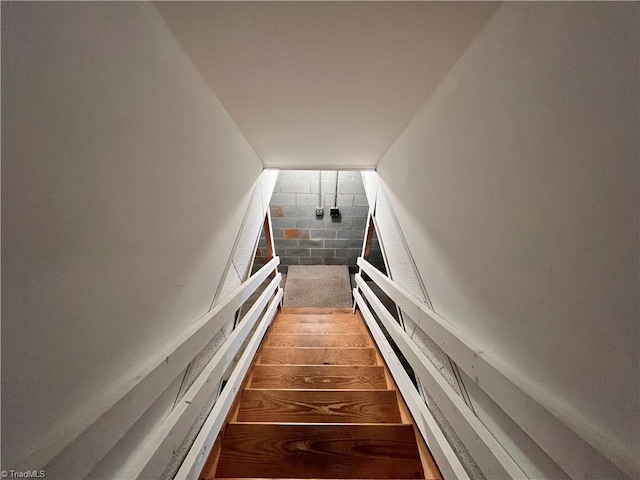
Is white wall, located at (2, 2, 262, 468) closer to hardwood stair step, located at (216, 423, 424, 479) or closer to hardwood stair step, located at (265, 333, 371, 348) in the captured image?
hardwood stair step, located at (216, 423, 424, 479)

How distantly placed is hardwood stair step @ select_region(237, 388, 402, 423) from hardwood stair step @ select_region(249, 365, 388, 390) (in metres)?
0.14

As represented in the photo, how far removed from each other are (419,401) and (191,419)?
936mm

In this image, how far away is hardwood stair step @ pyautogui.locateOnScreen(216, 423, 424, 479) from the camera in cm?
89

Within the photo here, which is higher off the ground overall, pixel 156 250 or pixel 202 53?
pixel 202 53

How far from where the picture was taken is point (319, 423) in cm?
101

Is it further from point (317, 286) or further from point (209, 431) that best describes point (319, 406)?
point (317, 286)

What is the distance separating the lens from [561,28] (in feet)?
1.20

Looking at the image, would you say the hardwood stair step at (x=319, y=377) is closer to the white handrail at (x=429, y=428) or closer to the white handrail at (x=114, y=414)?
the white handrail at (x=429, y=428)

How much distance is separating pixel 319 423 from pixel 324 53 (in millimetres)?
1502

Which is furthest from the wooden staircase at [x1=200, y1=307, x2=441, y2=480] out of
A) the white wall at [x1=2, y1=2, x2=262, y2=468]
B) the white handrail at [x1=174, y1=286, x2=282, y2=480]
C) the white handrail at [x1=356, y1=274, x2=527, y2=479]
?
the white wall at [x1=2, y1=2, x2=262, y2=468]

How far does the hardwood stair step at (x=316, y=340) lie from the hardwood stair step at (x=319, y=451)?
0.80 m

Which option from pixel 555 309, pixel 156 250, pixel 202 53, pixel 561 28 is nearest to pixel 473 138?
pixel 561 28

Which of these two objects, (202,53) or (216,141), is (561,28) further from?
(216,141)

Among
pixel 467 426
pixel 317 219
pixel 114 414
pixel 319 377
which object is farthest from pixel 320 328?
pixel 114 414
